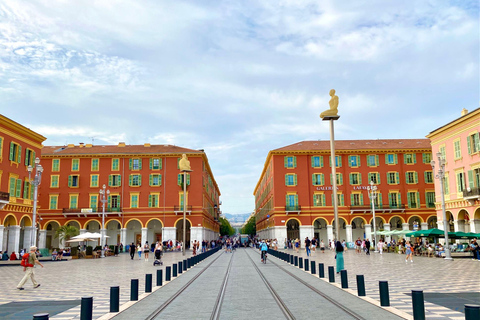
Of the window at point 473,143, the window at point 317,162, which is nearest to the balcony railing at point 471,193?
the window at point 473,143

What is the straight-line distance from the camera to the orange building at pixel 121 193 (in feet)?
185

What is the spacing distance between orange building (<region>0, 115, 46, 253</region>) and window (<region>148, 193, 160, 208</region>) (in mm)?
17081

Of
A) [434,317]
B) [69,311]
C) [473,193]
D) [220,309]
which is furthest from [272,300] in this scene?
[473,193]

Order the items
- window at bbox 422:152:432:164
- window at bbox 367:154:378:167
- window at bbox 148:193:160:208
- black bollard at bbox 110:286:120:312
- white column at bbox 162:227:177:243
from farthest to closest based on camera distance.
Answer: window at bbox 367:154:378:167 → window at bbox 422:152:432:164 → window at bbox 148:193:160:208 → white column at bbox 162:227:177:243 → black bollard at bbox 110:286:120:312

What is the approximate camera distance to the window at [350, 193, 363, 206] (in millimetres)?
59500

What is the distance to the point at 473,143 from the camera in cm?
3784

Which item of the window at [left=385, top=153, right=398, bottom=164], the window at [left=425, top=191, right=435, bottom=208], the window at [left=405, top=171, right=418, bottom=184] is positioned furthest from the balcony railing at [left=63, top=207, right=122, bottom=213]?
the window at [left=425, top=191, right=435, bottom=208]

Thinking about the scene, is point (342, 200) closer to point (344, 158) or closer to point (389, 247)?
point (344, 158)

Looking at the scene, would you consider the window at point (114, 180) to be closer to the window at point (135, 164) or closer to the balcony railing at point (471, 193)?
the window at point (135, 164)

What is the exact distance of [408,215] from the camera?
5944 centimetres

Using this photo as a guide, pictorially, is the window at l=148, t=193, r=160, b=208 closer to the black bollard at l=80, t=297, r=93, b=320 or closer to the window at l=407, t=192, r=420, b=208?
the window at l=407, t=192, r=420, b=208

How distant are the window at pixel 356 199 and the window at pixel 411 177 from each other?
7.10 m

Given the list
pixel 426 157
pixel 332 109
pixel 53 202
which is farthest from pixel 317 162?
pixel 332 109

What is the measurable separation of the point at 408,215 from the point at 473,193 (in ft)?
77.3
